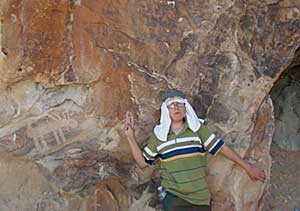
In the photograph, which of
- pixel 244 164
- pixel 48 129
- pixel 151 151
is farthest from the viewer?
pixel 48 129

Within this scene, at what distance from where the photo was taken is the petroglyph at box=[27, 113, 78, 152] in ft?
10.3

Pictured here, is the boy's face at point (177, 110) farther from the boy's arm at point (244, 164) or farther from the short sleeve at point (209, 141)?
the boy's arm at point (244, 164)

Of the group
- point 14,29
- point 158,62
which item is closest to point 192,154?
point 158,62

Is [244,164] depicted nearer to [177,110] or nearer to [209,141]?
[209,141]

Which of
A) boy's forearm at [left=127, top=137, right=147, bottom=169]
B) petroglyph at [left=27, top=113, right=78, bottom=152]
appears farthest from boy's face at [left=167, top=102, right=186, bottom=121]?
petroglyph at [left=27, top=113, right=78, bottom=152]

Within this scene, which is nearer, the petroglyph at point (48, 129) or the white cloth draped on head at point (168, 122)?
the white cloth draped on head at point (168, 122)

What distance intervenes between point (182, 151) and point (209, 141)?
0.52ft

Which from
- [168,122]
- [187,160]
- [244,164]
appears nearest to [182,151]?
[187,160]

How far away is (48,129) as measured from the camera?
10.3 ft

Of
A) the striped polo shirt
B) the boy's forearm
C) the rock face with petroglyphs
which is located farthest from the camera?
the rock face with petroglyphs

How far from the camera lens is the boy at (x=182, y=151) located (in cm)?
278

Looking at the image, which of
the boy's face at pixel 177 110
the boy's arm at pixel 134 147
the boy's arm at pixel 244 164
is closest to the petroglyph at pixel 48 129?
the boy's arm at pixel 134 147

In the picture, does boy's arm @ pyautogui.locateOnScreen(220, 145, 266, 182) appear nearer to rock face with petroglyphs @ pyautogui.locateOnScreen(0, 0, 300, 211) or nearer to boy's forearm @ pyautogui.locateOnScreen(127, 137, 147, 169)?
rock face with petroglyphs @ pyautogui.locateOnScreen(0, 0, 300, 211)

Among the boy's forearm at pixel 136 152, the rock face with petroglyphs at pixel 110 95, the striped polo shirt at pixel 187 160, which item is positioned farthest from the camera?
the rock face with petroglyphs at pixel 110 95
